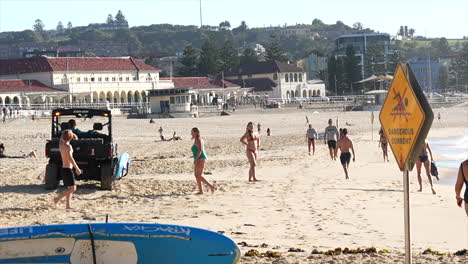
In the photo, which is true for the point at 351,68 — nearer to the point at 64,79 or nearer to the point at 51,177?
the point at 64,79

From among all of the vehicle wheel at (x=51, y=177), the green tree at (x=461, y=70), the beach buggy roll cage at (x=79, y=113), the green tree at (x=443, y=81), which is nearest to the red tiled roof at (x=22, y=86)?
the beach buggy roll cage at (x=79, y=113)

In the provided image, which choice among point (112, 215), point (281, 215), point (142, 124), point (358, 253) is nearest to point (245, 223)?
point (281, 215)

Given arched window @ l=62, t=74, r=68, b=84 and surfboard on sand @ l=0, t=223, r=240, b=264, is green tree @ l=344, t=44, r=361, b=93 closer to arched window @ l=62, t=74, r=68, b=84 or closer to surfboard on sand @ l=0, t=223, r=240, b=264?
arched window @ l=62, t=74, r=68, b=84

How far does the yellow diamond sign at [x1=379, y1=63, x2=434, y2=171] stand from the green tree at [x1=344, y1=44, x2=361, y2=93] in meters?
102

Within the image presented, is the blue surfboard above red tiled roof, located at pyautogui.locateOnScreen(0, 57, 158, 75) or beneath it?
beneath

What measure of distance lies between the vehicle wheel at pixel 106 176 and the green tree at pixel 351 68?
94.6 m

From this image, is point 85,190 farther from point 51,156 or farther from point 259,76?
point 259,76

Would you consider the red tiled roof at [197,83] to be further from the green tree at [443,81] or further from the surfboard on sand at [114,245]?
the surfboard on sand at [114,245]

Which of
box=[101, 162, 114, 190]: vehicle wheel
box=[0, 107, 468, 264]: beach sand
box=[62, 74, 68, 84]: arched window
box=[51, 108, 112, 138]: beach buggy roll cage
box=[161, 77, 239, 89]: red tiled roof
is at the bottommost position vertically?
box=[0, 107, 468, 264]: beach sand

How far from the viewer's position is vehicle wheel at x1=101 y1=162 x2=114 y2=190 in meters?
15.2

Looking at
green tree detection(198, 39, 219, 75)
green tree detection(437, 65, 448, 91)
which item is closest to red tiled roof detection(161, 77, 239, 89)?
green tree detection(198, 39, 219, 75)

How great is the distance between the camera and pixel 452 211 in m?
13.9

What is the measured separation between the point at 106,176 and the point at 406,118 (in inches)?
362

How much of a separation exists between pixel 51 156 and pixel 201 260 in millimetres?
8205
